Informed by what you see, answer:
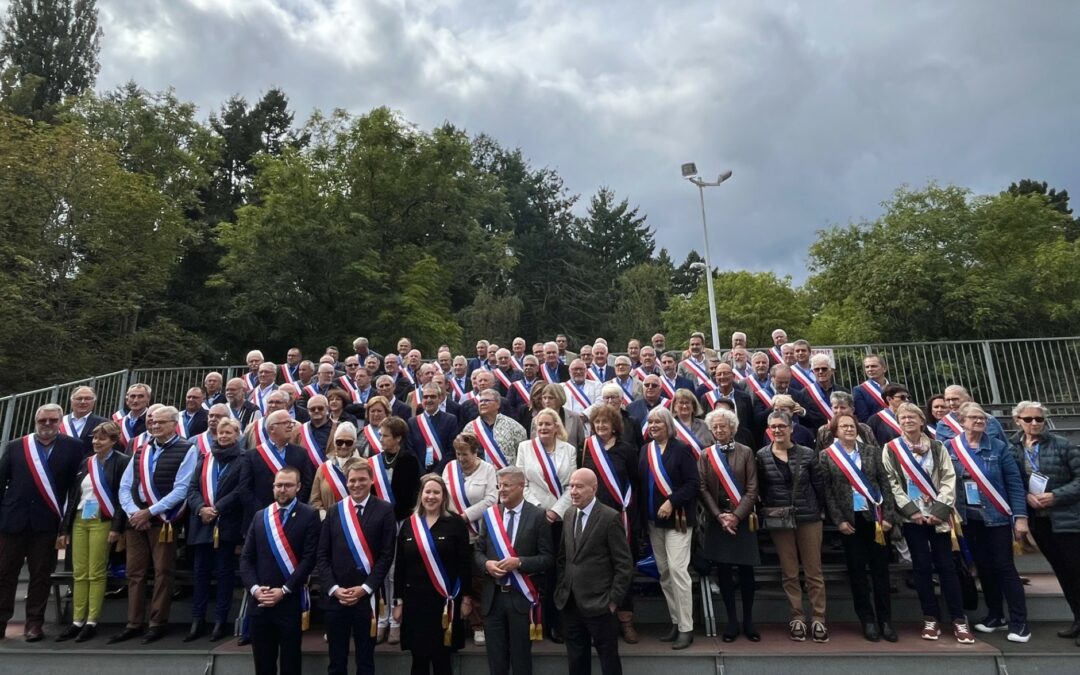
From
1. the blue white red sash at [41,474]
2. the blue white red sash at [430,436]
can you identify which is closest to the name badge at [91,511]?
the blue white red sash at [41,474]

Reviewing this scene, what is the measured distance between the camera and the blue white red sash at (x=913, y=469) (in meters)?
5.36

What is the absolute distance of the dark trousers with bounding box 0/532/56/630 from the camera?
19.4ft

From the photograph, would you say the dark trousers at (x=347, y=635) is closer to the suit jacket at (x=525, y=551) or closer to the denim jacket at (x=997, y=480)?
the suit jacket at (x=525, y=551)

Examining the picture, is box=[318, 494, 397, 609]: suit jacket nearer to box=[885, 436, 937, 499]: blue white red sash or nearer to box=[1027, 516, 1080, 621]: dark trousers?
box=[885, 436, 937, 499]: blue white red sash

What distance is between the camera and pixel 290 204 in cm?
1817

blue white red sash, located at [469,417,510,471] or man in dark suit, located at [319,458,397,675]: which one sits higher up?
blue white red sash, located at [469,417,510,471]

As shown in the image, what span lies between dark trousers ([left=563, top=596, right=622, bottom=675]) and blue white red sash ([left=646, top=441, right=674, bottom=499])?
3.94 ft

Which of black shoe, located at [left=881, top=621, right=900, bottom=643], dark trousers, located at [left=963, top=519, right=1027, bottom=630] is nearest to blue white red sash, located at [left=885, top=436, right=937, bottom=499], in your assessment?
dark trousers, located at [left=963, top=519, right=1027, bottom=630]

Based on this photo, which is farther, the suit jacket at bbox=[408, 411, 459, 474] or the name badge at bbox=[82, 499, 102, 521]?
the suit jacket at bbox=[408, 411, 459, 474]

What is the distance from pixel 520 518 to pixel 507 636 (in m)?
0.85

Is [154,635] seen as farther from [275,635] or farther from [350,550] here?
[350,550]

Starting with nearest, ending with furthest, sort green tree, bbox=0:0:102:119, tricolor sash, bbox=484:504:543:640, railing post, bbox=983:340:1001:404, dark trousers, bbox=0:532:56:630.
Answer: tricolor sash, bbox=484:504:543:640
dark trousers, bbox=0:532:56:630
railing post, bbox=983:340:1001:404
green tree, bbox=0:0:102:119

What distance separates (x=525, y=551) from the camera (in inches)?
186

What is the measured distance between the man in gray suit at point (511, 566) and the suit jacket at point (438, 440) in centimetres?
171
